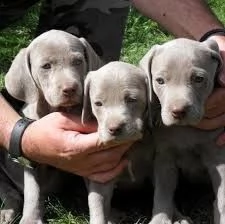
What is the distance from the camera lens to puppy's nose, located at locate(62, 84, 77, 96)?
4.41 meters

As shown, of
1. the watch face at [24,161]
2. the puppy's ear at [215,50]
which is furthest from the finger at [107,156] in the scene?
the puppy's ear at [215,50]

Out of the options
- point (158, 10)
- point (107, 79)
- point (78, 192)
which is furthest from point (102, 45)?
point (107, 79)

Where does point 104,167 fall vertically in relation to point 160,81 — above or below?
below

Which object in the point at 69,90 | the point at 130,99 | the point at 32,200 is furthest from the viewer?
the point at 32,200

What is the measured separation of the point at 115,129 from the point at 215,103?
69 cm

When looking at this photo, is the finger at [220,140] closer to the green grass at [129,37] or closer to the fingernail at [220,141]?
the fingernail at [220,141]

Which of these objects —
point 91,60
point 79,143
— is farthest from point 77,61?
point 79,143

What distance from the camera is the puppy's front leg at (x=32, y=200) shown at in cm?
471

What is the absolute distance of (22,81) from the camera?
4.75m

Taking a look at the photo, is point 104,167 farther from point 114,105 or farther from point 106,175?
point 114,105

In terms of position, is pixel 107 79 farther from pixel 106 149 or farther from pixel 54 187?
pixel 54 187

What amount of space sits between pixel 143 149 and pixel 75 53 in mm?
708

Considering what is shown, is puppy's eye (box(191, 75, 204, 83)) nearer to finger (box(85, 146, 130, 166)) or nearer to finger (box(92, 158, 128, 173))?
finger (box(85, 146, 130, 166))

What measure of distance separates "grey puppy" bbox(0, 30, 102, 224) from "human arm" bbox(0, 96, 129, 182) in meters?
0.11
